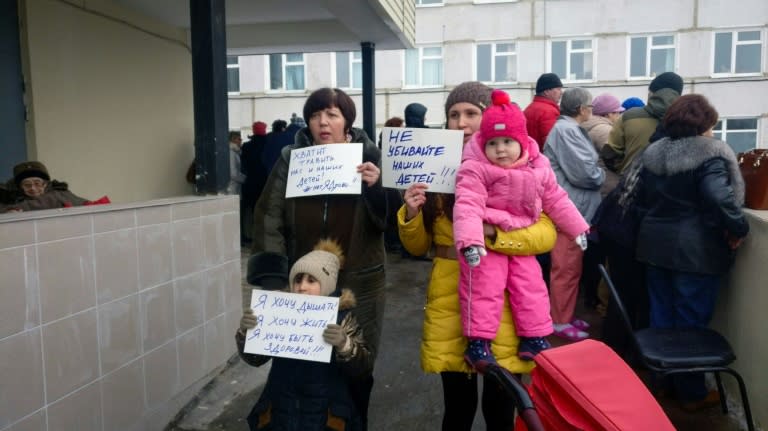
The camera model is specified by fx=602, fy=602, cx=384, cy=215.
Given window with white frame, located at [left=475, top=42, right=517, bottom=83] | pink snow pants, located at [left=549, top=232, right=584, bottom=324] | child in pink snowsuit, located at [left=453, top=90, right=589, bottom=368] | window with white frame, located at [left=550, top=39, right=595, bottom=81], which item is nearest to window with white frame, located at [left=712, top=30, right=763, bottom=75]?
window with white frame, located at [left=550, top=39, right=595, bottom=81]

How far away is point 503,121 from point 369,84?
7.01 metres

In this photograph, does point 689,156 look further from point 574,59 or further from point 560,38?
point 574,59

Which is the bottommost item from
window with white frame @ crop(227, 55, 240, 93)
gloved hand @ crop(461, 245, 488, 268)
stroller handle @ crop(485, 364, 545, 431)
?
stroller handle @ crop(485, 364, 545, 431)

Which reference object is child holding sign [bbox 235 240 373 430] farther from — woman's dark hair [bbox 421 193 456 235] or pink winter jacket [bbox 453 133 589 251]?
pink winter jacket [bbox 453 133 589 251]

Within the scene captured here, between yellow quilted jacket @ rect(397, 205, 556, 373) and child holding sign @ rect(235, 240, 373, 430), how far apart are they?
315 millimetres

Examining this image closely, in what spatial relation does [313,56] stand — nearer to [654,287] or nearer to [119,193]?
[119,193]

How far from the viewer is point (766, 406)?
316 cm

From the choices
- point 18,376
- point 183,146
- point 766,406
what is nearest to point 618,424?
point 766,406

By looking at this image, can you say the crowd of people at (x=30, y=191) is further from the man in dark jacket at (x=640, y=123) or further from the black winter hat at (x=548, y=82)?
the man in dark jacket at (x=640, y=123)

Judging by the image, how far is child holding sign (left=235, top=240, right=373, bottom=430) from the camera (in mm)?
2447

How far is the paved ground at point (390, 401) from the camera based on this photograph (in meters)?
3.58

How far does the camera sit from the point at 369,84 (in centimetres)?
913

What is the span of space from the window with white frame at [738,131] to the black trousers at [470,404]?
67.6 feet

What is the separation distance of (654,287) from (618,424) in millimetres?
2492
